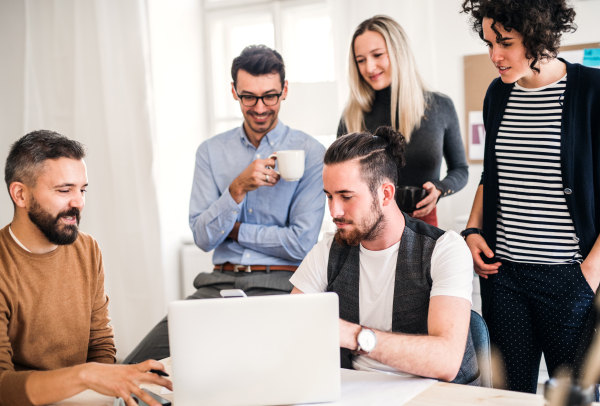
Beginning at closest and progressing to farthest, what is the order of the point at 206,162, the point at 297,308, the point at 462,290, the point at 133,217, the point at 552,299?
the point at 297,308, the point at 462,290, the point at 552,299, the point at 206,162, the point at 133,217

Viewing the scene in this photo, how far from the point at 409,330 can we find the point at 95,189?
103 inches

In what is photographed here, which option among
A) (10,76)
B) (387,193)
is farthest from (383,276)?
(10,76)

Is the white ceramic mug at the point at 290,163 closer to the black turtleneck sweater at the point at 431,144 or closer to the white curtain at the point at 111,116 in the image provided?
the black turtleneck sweater at the point at 431,144

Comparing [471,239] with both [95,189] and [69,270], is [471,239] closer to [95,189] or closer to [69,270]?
[69,270]

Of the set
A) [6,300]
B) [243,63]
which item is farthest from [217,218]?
[6,300]

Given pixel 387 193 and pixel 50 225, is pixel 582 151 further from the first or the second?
pixel 50 225

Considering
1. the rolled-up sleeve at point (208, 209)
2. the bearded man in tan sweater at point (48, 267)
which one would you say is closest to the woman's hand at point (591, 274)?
the rolled-up sleeve at point (208, 209)

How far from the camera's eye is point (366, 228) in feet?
5.01

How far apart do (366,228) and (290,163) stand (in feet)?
1.61

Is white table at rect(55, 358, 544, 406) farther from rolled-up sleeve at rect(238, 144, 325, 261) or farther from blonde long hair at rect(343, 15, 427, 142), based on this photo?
blonde long hair at rect(343, 15, 427, 142)

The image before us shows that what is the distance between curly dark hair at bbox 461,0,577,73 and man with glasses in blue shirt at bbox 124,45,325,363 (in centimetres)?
93

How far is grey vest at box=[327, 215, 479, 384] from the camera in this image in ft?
4.70

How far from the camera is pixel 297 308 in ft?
3.31

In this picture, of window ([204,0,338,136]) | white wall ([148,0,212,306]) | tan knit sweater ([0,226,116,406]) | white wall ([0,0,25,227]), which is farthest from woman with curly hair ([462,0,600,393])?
white wall ([0,0,25,227])
